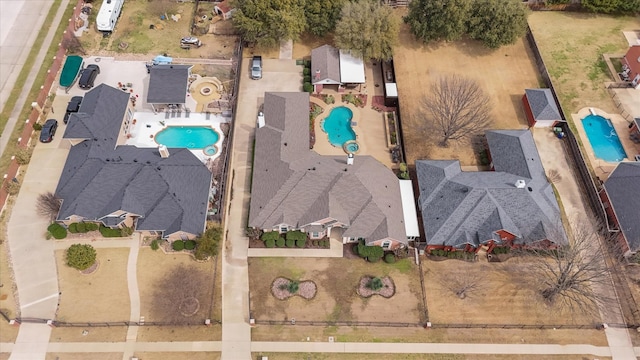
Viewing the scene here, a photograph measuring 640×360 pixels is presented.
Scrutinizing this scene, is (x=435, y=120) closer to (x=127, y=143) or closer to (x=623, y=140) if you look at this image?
(x=623, y=140)

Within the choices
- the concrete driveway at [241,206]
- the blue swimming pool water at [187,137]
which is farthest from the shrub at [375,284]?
the blue swimming pool water at [187,137]

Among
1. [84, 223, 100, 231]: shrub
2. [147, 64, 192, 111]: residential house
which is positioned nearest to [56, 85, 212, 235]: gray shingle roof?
[84, 223, 100, 231]: shrub

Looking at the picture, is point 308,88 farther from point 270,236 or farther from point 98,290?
point 98,290

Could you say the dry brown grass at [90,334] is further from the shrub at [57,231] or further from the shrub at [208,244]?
the shrub at [208,244]

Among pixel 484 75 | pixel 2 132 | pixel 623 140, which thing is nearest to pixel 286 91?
pixel 484 75

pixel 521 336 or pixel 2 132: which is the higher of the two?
pixel 2 132

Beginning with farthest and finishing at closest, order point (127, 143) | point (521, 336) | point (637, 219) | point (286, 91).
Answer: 1. point (286, 91)
2. point (127, 143)
3. point (637, 219)
4. point (521, 336)
